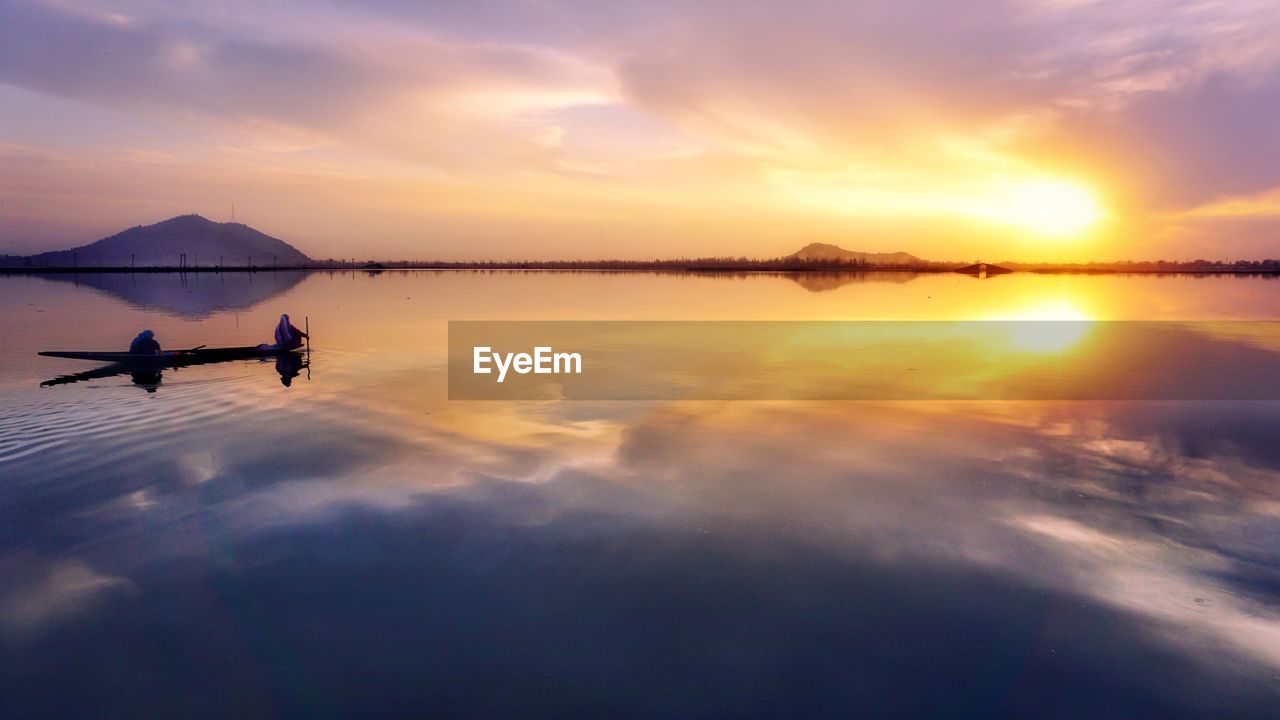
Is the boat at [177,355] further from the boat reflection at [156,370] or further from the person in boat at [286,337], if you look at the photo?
the person in boat at [286,337]

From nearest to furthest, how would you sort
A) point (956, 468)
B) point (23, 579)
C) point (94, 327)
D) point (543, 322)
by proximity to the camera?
point (23, 579) → point (956, 468) → point (94, 327) → point (543, 322)

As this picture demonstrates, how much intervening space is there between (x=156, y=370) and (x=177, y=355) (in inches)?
41.9

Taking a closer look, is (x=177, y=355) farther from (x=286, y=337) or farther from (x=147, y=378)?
(x=286, y=337)

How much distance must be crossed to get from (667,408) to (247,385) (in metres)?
15.8

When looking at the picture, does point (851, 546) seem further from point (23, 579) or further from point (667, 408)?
point (23, 579)

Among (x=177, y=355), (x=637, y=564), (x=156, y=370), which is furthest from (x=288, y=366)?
(x=637, y=564)

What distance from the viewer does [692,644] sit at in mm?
8016

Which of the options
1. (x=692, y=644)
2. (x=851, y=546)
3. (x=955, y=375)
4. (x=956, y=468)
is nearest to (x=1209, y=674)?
(x=851, y=546)

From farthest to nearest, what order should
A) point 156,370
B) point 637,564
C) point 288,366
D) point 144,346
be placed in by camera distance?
1. point 288,366
2. point 144,346
3. point 156,370
4. point 637,564

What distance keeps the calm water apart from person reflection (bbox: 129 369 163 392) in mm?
3691
